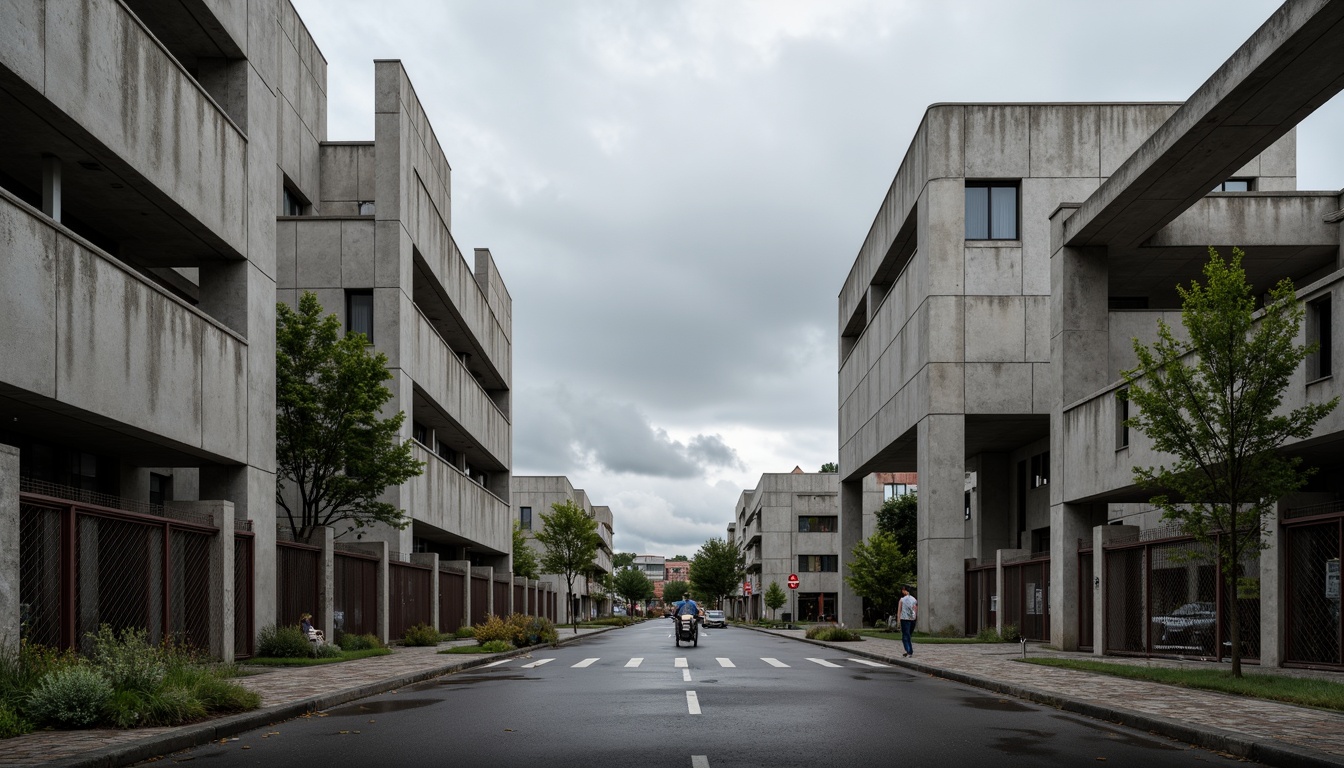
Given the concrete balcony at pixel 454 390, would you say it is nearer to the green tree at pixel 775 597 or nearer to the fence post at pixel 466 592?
the fence post at pixel 466 592

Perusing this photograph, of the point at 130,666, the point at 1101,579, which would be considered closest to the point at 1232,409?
the point at 1101,579

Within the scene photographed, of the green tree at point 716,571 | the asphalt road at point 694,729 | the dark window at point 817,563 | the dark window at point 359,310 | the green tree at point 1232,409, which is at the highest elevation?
the dark window at point 359,310


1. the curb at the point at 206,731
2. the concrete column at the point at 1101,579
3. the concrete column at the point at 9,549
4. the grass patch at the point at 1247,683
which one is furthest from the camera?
the concrete column at the point at 1101,579

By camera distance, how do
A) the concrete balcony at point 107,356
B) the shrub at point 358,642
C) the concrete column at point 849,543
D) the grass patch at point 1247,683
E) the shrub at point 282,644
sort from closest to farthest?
the grass patch at point 1247,683
the concrete balcony at point 107,356
the shrub at point 282,644
the shrub at point 358,642
the concrete column at point 849,543

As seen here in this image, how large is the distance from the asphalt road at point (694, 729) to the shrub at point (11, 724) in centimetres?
163

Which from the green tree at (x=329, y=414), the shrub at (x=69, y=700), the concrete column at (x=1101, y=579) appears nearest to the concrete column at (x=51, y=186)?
the shrub at (x=69, y=700)

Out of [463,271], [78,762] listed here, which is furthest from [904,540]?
[78,762]

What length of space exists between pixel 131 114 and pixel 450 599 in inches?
1052

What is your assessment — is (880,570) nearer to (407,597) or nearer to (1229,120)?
(407,597)

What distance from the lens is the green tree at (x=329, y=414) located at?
27.1 meters

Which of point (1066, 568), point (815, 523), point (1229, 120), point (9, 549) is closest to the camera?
point (9, 549)

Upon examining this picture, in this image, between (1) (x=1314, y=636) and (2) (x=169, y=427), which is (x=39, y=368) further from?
(1) (x=1314, y=636)

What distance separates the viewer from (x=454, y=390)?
43531 mm

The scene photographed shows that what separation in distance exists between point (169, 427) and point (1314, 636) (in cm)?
1962
